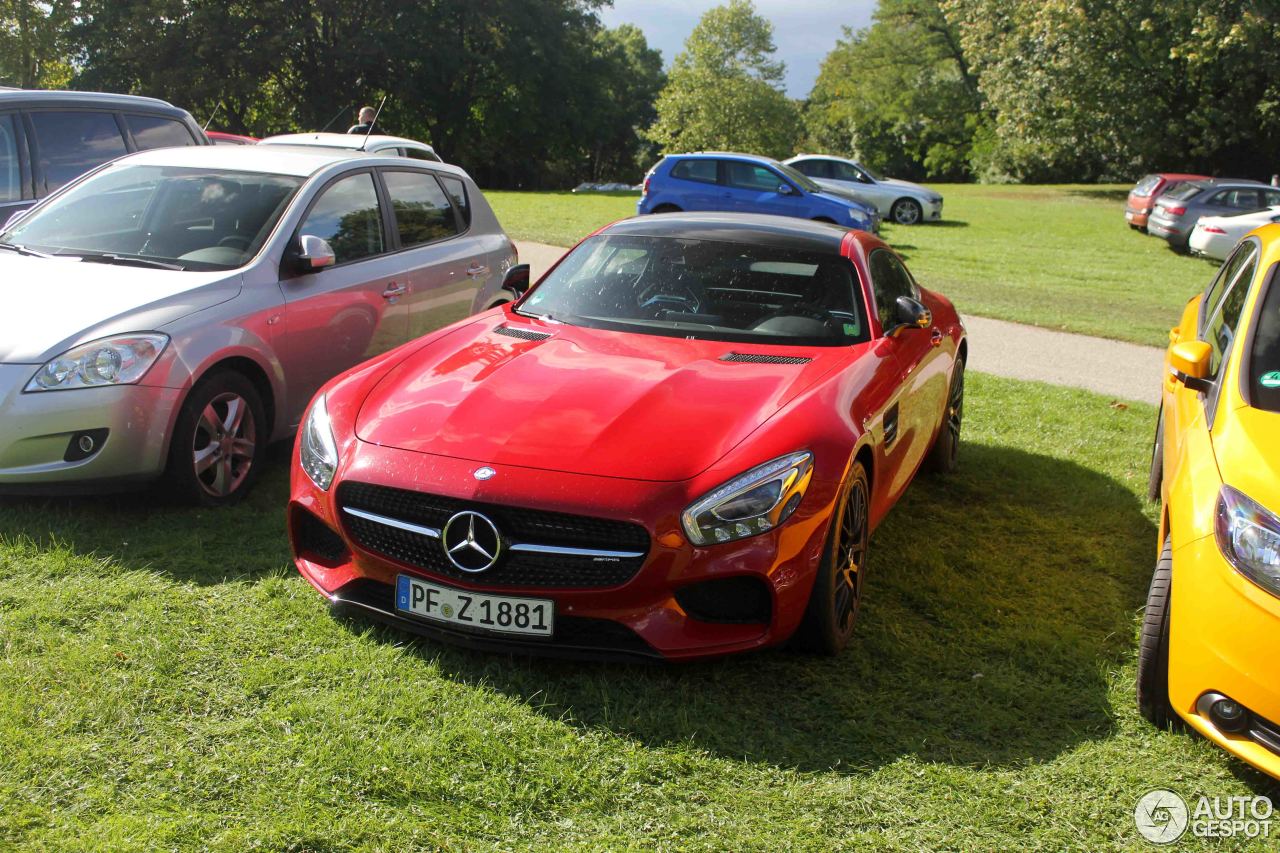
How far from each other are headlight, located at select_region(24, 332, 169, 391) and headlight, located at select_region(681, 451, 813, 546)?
273 cm

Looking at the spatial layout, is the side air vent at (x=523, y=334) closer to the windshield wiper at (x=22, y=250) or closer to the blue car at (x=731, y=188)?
the windshield wiper at (x=22, y=250)

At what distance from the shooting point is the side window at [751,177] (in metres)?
20.6

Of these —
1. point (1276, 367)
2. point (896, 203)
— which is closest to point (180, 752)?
Answer: point (1276, 367)

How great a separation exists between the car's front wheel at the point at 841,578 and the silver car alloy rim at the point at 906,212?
23276 millimetres

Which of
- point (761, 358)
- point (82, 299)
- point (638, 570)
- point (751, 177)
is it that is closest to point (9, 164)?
point (82, 299)

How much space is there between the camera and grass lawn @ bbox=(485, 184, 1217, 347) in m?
14.0

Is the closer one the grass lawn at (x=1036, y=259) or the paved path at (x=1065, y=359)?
the paved path at (x=1065, y=359)

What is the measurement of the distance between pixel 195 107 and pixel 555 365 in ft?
146

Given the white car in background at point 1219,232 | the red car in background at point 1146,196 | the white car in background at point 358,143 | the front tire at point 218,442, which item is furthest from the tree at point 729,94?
the front tire at point 218,442

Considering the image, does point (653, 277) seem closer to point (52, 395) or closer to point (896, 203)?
point (52, 395)

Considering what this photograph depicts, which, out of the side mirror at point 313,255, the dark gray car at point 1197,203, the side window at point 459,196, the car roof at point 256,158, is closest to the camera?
the side mirror at point 313,255

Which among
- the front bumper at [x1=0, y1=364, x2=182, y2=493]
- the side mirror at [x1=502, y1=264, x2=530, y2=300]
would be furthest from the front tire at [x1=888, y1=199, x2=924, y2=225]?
the front bumper at [x1=0, y1=364, x2=182, y2=493]

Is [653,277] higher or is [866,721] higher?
[653,277]

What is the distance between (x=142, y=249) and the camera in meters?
5.77
